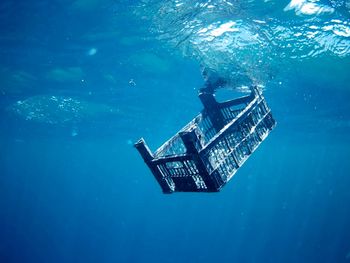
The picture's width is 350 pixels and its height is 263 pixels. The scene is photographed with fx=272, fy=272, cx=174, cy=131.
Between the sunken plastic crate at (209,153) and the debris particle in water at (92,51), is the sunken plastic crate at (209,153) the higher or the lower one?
the lower one

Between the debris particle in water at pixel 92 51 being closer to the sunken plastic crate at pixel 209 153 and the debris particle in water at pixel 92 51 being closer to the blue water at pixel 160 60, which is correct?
the blue water at pixel 160 60

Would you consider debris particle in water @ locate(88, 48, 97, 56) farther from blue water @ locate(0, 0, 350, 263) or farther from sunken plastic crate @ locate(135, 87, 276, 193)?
sunken plastic crate @ locate(135, 87, 276, 193)

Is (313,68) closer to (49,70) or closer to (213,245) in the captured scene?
(49,70)

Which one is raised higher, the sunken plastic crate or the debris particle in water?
the debris particle in water

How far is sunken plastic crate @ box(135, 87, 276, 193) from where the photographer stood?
3.77 m

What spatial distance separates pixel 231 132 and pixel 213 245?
77.4m

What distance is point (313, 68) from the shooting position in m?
16.3

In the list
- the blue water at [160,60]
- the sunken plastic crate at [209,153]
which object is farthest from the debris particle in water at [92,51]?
the sunken plastic crate at [209,153]

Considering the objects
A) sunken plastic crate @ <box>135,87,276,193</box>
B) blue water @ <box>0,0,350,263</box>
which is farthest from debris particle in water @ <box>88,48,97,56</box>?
sunken plastic crate @ <box>135,87,276,193</box>

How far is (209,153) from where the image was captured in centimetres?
399

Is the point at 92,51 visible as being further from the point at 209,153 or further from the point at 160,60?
the point at 209,153

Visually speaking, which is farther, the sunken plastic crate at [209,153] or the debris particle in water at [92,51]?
the debris particle in water at [92,51]

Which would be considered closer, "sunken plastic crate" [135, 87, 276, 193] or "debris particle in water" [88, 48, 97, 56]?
"sunken plastic crate" [135, 87, 276, 193]

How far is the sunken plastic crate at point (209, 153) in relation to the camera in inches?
148
